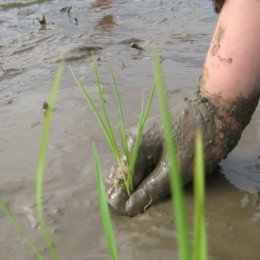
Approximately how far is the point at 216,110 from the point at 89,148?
689mm

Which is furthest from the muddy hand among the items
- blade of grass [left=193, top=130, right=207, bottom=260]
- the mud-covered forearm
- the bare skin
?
blade of grass [left=193, top=130, right=207, bottom=260]

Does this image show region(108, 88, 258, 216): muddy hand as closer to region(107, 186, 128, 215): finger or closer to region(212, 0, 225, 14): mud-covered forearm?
region(107, 186, 128, 215): finger

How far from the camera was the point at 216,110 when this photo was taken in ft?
4.82

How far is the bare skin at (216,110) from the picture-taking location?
1.38m

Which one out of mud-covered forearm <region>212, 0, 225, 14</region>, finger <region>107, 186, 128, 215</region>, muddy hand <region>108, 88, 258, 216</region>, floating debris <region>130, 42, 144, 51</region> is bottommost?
floating debris <region>130, 42, 144, 51</region>

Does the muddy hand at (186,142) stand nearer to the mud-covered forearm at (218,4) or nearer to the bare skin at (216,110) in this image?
the bare skin at (216,110)

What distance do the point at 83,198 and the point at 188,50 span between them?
6.70 ft

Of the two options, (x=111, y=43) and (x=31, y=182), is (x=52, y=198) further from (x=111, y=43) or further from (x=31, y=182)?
(x=111, y=43)

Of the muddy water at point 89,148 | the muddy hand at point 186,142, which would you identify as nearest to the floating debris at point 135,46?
the muddy water at point 89,148

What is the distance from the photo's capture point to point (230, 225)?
53.1 inches

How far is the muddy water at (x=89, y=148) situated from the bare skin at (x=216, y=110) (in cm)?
9

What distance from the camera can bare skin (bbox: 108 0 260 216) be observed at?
54.4 inches

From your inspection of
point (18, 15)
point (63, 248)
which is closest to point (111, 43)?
point (18, 15)

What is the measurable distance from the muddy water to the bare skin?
0.28ft
